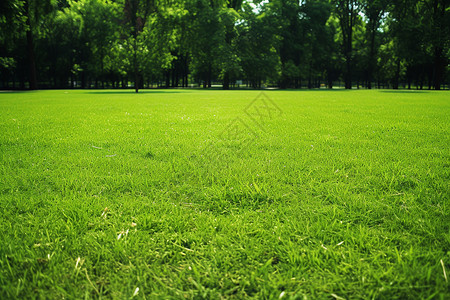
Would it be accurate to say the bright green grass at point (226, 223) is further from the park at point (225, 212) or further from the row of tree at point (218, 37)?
the row of tree at point (218, 37)

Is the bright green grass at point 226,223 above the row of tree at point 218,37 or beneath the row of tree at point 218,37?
beneath

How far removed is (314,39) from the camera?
5378 centimetres

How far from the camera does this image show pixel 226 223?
2.16 meters

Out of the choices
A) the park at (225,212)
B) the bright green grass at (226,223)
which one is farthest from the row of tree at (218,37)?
the bright green grass at (226,223)

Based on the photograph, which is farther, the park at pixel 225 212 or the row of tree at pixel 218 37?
the row of tree at pixel 218 37

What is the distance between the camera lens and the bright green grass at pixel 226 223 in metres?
1.52

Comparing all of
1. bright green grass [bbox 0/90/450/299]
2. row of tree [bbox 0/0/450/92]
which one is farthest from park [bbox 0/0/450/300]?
row of tree [bbox 0/0/450/92]

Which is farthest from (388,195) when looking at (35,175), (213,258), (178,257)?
(35,175)

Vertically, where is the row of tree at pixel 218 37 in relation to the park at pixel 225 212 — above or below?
above

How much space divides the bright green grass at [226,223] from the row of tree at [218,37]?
88.4ft

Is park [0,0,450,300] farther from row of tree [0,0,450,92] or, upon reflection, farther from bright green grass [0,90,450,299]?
row of tree [0,0,450,92]

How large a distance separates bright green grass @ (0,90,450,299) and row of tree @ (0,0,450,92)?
2693cm

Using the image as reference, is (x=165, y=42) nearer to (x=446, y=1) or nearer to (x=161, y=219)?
(x=161, y=219)

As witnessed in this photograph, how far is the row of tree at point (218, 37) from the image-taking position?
1221 inches
